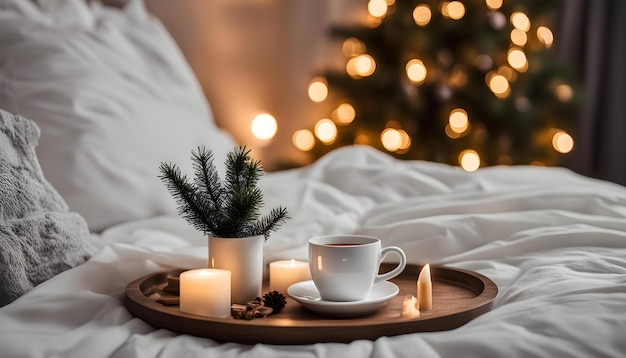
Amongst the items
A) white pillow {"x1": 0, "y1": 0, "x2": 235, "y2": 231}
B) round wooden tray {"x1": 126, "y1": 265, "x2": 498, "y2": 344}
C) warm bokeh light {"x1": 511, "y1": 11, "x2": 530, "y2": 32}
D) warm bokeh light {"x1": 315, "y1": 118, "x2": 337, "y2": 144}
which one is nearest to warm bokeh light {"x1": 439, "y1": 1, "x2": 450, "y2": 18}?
warm bokeh light {"x1": 511, "y1": 11, "x2": 530, "y2": 32}

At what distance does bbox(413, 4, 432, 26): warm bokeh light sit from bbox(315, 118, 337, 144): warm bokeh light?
54 centimetres

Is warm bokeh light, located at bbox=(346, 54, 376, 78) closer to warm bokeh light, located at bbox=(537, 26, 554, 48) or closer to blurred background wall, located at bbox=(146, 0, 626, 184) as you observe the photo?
blurred background wall, located at bbox=(146, 0, 626, 184)

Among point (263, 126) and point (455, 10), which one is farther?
point (263, 126)

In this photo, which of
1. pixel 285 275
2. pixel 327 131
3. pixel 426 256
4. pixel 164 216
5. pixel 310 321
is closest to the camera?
pixel 310 321

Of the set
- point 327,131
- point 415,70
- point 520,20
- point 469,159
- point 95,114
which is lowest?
point 469,159

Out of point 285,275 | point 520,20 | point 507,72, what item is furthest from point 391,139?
point 285,275

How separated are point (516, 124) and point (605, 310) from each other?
228 cm

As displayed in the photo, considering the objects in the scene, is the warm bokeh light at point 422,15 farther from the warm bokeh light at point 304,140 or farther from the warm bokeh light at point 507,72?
the warm bokeh light at point 304,140

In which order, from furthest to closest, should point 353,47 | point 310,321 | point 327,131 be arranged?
1. point 353,47
2. point 327,131
3. point 310,321

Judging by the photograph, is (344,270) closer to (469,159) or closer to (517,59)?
(469,159)

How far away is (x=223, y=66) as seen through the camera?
3.10 metres

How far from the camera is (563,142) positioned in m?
3.11

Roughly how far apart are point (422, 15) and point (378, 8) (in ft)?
0.63

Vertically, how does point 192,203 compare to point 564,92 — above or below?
below
